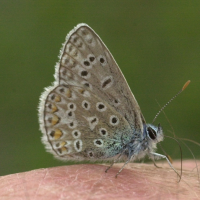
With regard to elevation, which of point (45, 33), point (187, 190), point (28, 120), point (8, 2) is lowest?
point (28, 120)

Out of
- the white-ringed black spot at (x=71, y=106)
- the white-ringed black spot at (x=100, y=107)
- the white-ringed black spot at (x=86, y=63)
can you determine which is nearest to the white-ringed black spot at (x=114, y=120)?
the white-ringed black spot at (x=100, y=107)

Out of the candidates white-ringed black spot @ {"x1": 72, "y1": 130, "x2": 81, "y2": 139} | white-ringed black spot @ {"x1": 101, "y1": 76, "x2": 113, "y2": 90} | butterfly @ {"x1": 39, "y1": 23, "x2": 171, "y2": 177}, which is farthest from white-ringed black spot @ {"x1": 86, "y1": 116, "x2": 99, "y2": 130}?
white-ringed black spot @ {"x1": 101, "y1": 76, "x2": 113, "y2": 90}

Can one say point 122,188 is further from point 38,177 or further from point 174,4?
point 174,4

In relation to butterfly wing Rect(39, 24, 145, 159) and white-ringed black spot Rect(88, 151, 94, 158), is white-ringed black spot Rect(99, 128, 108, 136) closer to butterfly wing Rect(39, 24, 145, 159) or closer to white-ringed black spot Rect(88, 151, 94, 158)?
butterfly wing Rect(39, 24, 145, 159)

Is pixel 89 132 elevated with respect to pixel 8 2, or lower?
lower

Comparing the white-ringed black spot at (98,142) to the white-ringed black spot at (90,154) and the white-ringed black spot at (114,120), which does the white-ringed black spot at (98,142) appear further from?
the white-ringed black spot at (114,120)

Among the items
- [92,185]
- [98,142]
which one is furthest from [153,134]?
[92,185]

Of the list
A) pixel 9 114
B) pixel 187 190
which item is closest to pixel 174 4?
pixel 9 114
